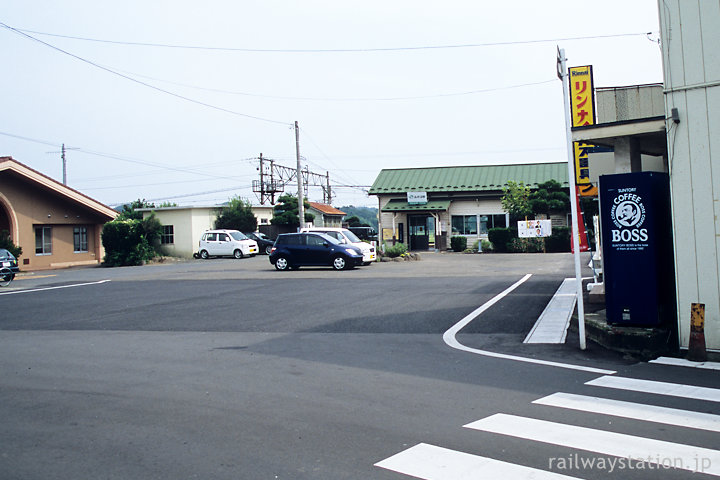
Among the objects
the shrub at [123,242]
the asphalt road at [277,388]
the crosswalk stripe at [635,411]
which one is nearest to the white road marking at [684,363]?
the asphalt road at [277,388]

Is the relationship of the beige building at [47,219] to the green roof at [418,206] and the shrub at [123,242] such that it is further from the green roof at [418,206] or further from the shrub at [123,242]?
the green roof at [418,206]

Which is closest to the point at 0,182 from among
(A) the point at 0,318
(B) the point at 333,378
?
(A) the point at 0,318

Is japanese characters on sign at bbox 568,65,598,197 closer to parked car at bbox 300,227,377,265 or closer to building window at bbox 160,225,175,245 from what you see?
parked car at bbox 300,227,377,265

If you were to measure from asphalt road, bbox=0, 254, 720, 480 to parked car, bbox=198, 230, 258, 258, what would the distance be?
23.6 meters

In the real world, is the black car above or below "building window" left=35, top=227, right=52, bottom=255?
below

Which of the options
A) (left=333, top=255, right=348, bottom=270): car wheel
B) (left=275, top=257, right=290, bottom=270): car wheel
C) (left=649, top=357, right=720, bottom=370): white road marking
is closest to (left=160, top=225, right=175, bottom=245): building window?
(left=275, top=257, right=290, bottom=270): car wheel

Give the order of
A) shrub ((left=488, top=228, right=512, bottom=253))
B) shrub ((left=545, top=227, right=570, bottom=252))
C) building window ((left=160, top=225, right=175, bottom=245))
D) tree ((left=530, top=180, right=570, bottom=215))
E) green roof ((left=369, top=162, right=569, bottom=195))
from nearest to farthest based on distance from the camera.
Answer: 1. shrub ((left=545, top=227, right=570, bottom=252))
2. shrub ((left=488, top=228, right=512, bottom=253))
3. tree ((left=530, top=180, right=570, bottom=215))
4. green roof ((left=369, top=162, right=569, bottom=195))
5. building window ((left=160, top=225, right=175, bottom=245))

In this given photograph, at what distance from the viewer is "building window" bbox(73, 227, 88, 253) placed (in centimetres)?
3759

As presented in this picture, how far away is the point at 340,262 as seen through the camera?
25.5 metres

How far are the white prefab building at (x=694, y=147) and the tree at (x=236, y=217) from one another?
39355 millimetres

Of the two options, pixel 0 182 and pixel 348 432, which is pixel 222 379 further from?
pixel 0 182

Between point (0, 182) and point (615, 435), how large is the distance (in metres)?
35.3

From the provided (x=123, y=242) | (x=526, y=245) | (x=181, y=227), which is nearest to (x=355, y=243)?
(x=526, y=245)

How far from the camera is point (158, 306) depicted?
49.4ft
